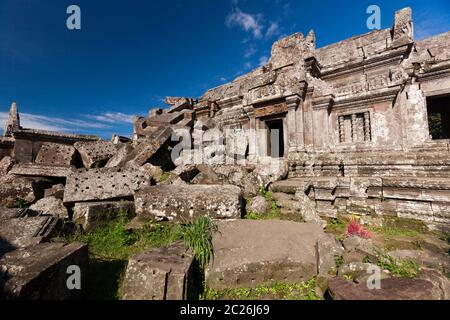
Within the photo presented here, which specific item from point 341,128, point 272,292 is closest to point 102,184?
point 272,292

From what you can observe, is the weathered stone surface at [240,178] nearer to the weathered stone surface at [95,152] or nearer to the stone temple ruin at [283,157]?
the stone temple ruin at [283,157]

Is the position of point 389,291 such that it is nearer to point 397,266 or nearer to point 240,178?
point 397,266

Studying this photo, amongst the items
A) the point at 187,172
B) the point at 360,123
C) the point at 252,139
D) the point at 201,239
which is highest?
the point at 360,123

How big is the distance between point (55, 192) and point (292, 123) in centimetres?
668

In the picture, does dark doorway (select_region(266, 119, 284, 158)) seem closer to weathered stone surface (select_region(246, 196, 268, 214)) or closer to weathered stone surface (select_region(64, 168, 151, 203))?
weathered stone surface (select_region(246, 196, 268, 214))

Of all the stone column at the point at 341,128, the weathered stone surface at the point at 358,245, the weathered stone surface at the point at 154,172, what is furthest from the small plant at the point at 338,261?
the stone column at the point at 341,128

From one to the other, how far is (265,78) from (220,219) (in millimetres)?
6303

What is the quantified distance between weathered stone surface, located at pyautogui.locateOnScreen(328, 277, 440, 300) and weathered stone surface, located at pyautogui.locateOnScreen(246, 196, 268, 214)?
7.32ft

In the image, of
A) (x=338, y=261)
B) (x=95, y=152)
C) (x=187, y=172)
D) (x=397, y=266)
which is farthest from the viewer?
(x=95, y=152)

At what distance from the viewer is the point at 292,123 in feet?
22.9

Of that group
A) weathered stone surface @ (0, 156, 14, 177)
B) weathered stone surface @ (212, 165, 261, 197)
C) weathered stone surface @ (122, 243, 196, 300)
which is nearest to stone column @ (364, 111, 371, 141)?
weathered stone surface @ (212, 165, 261, 197)
